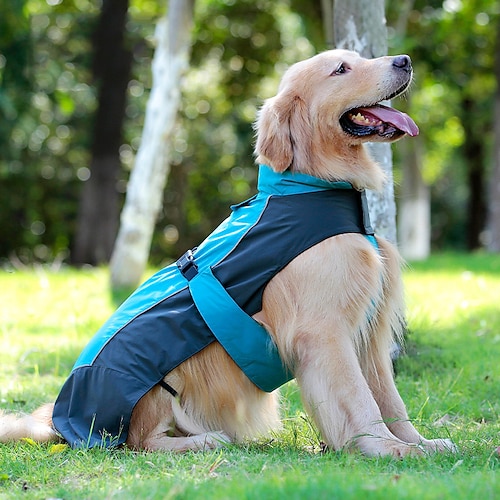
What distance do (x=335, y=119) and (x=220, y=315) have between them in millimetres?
1120

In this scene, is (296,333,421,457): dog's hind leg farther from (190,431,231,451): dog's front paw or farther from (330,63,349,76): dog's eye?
(330,63,349,76): dog's eye

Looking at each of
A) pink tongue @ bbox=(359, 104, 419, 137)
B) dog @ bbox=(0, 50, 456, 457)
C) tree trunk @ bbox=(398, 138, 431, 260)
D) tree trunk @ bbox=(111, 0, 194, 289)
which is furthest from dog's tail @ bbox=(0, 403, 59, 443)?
tree trunk @ bbox=(398, 138, 431, 260)

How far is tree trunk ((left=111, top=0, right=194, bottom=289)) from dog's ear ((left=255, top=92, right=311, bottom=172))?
572 centimetres

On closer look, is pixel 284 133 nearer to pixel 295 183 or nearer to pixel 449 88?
pixel 295 183

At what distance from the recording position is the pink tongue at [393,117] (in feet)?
Answer: 13.3

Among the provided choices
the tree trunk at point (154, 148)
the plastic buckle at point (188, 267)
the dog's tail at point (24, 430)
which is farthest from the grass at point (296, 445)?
the tree trunk at point (154, 148)

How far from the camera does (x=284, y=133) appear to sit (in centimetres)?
404

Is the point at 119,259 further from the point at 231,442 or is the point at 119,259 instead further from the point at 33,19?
the point at 33,19

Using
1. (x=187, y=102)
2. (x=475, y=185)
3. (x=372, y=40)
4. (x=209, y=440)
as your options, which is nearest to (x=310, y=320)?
(x=209, y=440)

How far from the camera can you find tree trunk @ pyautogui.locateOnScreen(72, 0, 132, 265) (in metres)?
14.6

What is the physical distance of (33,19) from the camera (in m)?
18.6

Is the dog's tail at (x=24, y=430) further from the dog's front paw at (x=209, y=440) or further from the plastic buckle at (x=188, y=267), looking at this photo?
the plastic buckle at (x=188, y=267)

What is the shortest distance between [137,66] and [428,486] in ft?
56.9

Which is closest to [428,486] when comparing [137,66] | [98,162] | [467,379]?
[467,379]
